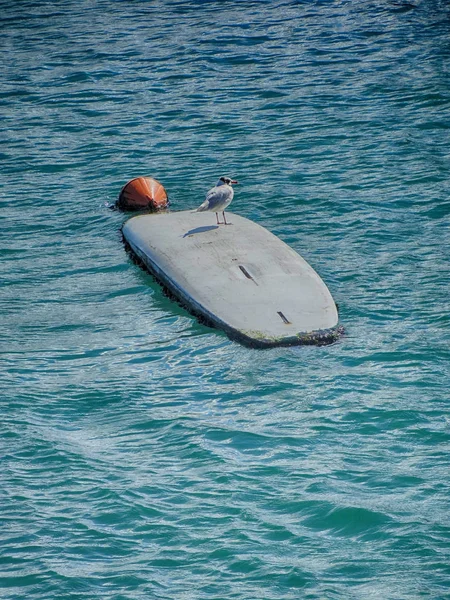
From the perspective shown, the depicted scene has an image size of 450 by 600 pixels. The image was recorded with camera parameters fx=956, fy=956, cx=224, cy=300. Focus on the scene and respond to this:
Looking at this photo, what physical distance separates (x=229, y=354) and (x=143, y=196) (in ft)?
Result: 16.2

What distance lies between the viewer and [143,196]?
14.2 m

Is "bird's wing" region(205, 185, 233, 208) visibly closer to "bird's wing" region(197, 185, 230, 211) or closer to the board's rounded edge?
"bird's wing" region(197, 185, 230, 211)

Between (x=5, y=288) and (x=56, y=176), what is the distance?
14.6 ft

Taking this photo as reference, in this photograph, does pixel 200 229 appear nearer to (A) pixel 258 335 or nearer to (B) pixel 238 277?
(B) pixel 238 277

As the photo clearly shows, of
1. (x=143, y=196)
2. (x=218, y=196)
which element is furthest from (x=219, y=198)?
(x=143, y=196)

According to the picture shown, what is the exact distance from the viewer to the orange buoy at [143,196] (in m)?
14.2

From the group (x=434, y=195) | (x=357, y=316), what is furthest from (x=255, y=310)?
(x=434, y=195)

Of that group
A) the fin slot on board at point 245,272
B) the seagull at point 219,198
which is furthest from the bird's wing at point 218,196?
the fin slot on board at point 245,272

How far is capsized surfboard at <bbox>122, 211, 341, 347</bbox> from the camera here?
10148 millimetres

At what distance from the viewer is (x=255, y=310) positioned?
34.2ft

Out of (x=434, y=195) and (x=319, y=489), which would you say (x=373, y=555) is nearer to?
(x=319, y=489)

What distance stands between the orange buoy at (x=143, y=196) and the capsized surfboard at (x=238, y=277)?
2.60ft

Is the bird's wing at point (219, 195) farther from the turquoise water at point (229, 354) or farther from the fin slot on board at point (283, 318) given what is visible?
the fin slot on board at point (283, 318)

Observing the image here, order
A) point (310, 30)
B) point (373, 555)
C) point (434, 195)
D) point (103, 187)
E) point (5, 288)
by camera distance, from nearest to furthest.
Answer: point (373, 555) < point (5, 288) < point (434, 195) < point (103, 187) < point (310, 30)
